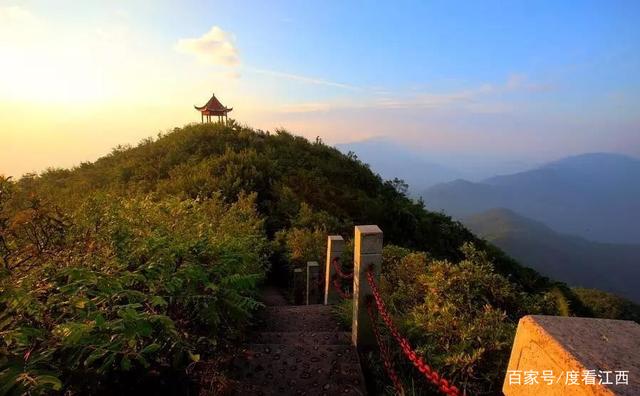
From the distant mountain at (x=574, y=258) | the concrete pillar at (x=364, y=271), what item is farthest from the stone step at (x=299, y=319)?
the distant mountain at (x=574, y=258)

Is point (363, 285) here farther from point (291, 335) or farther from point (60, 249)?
point (60, 249)

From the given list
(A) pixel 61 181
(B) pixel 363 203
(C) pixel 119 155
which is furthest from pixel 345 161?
(A) pixel 61 181

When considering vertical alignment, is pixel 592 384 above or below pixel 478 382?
above

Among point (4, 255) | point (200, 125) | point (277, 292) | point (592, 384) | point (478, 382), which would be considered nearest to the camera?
point (592, 384)

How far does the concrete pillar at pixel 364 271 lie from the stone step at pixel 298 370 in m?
0.25

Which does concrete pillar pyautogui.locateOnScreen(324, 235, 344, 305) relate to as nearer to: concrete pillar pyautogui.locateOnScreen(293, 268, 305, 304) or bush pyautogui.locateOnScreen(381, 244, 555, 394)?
bush pyautogui.locateOnScreen(381, 244, 555, 394)

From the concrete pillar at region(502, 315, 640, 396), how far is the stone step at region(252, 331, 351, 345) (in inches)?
140

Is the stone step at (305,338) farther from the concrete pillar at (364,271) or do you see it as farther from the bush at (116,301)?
the bush at (116,301)

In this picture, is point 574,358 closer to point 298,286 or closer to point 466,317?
point 466,317

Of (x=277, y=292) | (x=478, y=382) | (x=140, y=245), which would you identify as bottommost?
(x=277, y=292)

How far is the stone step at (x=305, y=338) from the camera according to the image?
504 cm

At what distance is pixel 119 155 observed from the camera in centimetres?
2478

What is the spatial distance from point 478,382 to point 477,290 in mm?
1417

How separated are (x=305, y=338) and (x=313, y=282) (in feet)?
10.1
